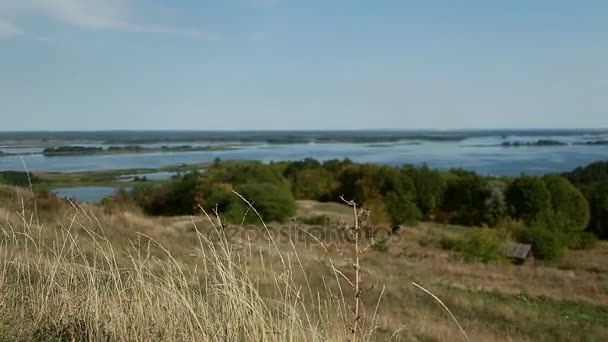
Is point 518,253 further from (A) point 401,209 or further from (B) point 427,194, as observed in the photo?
(B) point 427,194

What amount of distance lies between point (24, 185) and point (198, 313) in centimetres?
1601

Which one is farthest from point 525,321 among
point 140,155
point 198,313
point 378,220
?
point 140,155

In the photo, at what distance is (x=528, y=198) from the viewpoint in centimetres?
5850

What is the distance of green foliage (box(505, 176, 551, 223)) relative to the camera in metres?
57.8

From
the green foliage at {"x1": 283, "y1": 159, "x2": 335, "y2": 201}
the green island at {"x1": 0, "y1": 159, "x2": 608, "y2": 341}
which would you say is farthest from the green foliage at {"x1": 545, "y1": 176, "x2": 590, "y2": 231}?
the green foliage at {"x1": 283, "y1": 159, "x2": 335, "y2": 201}

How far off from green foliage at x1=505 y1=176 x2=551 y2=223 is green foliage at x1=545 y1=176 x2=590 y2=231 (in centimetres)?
109

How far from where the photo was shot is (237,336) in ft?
10.8

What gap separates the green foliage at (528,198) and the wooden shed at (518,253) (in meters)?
18.1

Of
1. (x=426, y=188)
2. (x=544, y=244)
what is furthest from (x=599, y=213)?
(x=544, y=244)

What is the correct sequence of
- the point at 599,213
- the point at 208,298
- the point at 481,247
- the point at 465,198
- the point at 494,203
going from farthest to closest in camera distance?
the point at 465,198, the point at 494,203, the point at 599,213, the point at 481,247, the point at 208,298

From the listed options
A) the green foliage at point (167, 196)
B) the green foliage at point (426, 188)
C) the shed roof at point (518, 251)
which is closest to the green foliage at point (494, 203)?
the green foliage at point (426, 188)

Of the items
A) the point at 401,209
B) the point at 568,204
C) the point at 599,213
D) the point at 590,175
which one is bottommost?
the point at 599,213

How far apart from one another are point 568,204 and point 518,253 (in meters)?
22.9

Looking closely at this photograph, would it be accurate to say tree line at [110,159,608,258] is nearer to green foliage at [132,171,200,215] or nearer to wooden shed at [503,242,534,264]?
green foliage at [132,171,200,215]
